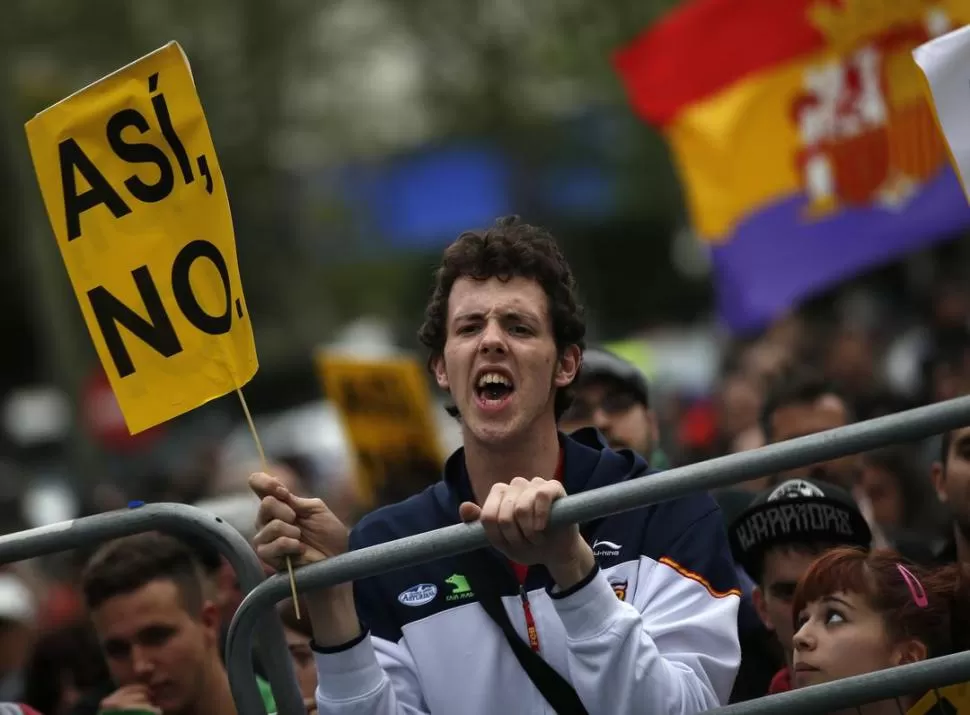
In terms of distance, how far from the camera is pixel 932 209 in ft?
28.7

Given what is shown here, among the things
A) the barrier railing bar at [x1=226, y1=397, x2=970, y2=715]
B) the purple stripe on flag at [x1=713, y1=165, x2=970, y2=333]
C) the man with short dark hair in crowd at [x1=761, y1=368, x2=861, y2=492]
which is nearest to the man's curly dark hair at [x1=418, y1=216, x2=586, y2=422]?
the barrier railing bar at [x1=226, y1=397, x2=970, y2=715]

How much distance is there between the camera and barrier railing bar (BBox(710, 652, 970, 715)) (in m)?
3.15

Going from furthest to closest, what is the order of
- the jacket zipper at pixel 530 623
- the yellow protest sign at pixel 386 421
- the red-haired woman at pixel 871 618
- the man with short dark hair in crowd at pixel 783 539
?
1. the yellow protest sign at pixel 386 421
2. the man with short dark hair in crowd at pixel 783 539
3. the red-haired woman at pixel 871 618
4. the jacket zipper at pixel 530 623

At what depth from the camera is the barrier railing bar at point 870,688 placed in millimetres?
3148

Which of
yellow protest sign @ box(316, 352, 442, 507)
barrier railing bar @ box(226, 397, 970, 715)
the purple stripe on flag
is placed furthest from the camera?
the purple stripe on flag

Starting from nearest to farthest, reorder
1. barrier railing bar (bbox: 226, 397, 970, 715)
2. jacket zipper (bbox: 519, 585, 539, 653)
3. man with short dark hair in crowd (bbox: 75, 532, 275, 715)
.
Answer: barrier railing bar (bbox: 226, 397, 970, 715), jacket zipper (bbox: 519, 585, 539, 653), man with short dark hair in crowd (bbox: 75, 532, 275, 715)

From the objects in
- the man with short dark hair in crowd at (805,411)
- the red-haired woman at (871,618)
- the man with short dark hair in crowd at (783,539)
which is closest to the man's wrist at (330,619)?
the red-haired woman at (871,618)

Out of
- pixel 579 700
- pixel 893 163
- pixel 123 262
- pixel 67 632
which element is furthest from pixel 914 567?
pixel 893 163

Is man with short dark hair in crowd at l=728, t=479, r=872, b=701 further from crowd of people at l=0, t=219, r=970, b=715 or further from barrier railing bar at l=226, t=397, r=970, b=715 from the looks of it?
barrier railing bar at l=226, t=397, r=970, b=715

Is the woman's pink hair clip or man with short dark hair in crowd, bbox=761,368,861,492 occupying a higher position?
man with short dark hair in crowd, bbox=761,368,861,492

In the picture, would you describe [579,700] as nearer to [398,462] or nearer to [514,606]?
[514,606]

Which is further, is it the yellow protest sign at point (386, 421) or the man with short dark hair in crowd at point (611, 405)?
the yellow protest sign at point (386, 421)

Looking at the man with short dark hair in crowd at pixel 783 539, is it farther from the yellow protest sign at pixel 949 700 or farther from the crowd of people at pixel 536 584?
the yellow protest sign at pixel 949 700

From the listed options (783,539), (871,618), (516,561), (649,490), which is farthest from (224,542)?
(783,539)
